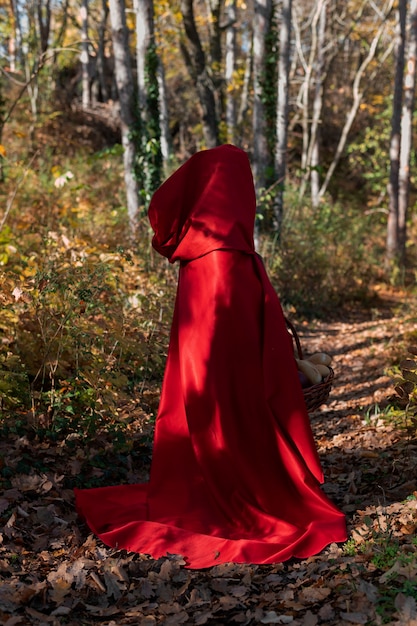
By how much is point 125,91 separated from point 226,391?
24.8 feet

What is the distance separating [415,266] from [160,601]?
1385 centimetres

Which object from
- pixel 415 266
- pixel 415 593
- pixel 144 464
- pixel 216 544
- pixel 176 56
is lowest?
pixel 415 266

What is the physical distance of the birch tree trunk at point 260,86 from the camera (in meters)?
11.1

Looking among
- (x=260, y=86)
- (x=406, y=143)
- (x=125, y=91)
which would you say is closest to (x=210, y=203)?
(x=125, y=91)

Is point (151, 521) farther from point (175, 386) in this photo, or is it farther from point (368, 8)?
point (368, 8)

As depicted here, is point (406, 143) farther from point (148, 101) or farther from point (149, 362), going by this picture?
point (149, 362)

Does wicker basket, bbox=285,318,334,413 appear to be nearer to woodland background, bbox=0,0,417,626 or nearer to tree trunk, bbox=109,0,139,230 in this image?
woodland background, bbox=0,0,417,626

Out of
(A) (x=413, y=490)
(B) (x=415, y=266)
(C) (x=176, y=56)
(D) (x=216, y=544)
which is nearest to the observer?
(D) (x=216, y=544)

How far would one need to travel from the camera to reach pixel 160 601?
348 centimetres

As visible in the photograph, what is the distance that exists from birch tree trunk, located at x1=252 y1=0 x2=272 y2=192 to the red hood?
7053 millimetres

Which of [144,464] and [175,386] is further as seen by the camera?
[144,464]

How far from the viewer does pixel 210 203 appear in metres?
4.16

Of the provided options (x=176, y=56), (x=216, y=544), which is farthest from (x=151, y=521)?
(x=176, y=56)

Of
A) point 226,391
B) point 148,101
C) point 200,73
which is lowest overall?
point 226,391
